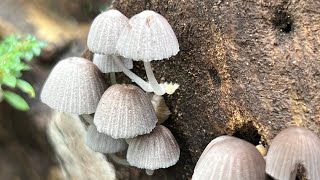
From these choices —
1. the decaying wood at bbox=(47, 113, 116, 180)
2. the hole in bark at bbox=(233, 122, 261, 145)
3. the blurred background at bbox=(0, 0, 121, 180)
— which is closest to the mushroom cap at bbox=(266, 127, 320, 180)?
the hole in bark at bbox=(233, 122, 261, 145)

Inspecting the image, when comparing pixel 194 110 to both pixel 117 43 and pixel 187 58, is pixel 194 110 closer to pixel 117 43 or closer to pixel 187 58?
pixel 187 58

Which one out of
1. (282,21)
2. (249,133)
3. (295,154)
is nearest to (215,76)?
(249,133)

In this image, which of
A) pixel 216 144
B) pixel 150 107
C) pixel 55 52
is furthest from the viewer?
pixel 55 52

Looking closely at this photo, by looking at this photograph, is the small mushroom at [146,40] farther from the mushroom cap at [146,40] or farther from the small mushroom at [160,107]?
the small mushroom at [160,107]

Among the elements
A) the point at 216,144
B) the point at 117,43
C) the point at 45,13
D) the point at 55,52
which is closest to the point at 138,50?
the point at 117,43

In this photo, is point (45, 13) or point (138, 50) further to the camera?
point (45, 13)

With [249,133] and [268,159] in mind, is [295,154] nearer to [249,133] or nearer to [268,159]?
[268,159]

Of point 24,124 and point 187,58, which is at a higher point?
point 187,58

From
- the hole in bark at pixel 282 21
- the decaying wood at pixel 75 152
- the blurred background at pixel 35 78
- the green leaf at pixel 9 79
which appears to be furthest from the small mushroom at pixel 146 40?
A: the blurred background at pixel 35 78
